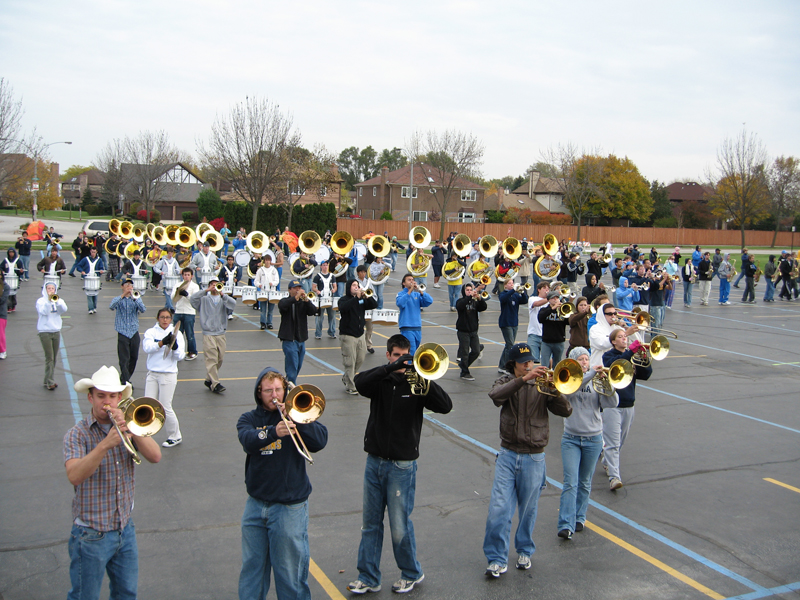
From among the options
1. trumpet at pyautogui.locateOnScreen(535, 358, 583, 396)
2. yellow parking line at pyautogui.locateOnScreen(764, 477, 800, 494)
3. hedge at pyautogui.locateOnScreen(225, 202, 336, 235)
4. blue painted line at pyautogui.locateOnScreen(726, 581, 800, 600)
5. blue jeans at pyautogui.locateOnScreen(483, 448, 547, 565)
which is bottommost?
blue painted line at pyautogui.locateOnScreen(726, 581, 800, 600)

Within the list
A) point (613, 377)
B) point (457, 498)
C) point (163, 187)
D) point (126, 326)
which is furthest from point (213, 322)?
point (163, 187)

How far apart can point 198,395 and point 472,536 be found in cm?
579

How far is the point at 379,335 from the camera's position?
1655cm

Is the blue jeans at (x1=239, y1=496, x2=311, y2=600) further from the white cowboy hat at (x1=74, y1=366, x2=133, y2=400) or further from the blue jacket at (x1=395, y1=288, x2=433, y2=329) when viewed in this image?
the blue jacket at (x1=395, y1=288, x2=433, y2=329)

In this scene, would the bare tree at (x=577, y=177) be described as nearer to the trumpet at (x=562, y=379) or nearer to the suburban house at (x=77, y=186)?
the trumpet at (x=562, y=379)

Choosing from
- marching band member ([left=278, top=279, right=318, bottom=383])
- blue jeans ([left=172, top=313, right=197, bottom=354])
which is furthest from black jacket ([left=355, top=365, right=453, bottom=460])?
blue jeans ([left=172, top=313, right=197, bottom=354])

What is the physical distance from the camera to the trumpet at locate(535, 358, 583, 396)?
5523 millimetres

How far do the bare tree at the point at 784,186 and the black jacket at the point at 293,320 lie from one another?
7041 cm

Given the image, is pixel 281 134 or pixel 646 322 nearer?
pixel 646 322

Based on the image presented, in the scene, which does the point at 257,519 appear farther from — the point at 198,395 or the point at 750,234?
the point at 750,234

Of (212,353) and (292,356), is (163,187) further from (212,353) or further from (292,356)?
(292,356)

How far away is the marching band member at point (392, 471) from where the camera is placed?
193 inches

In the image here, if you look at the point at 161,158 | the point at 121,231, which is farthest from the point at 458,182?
the point at 121,231

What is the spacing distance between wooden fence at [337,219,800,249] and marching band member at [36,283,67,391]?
47.5m
